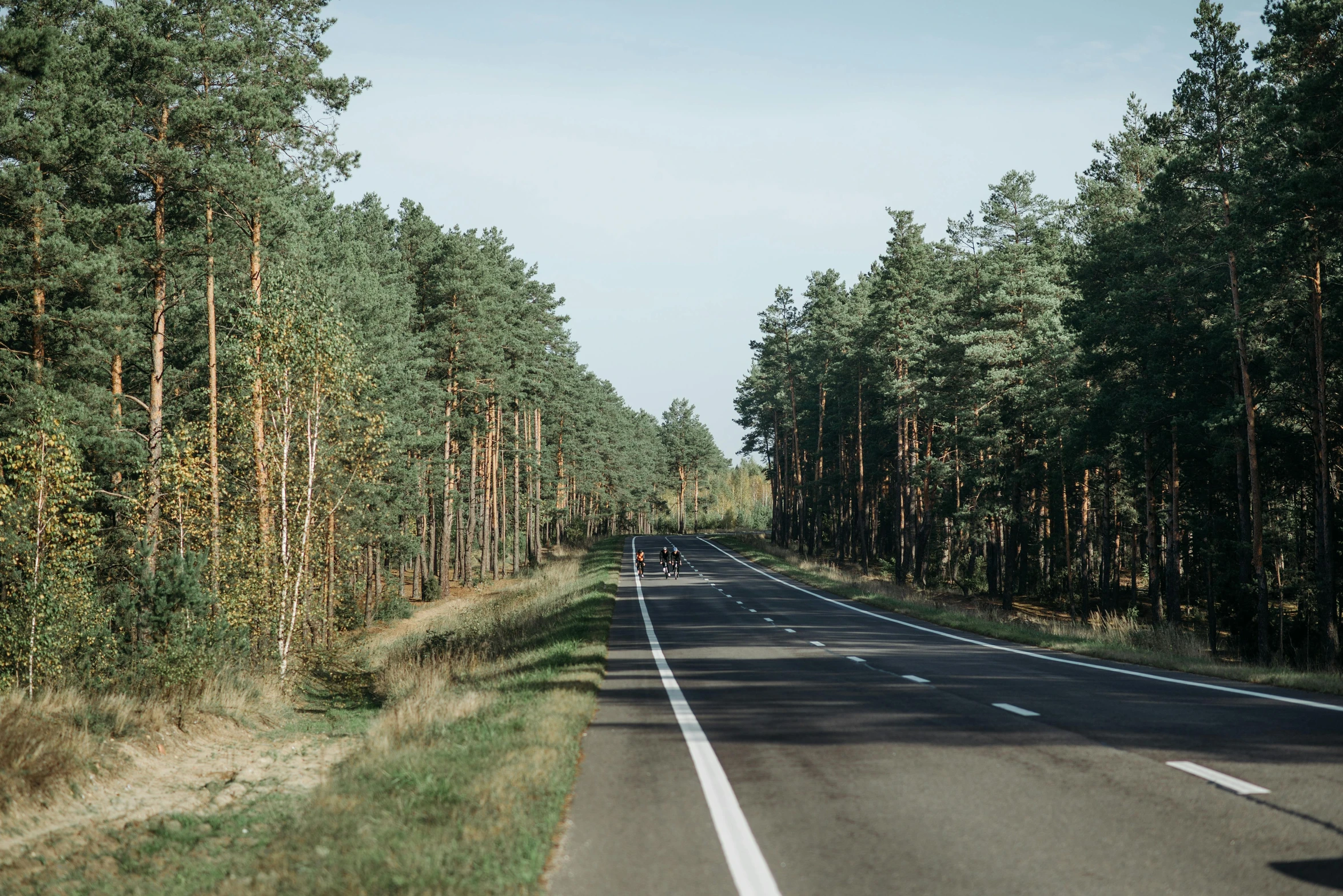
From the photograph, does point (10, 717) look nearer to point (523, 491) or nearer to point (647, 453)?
point (523, 491)

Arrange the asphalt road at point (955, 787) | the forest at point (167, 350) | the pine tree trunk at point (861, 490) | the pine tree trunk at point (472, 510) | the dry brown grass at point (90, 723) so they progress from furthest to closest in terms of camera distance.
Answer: the pine tree trunk at point (861, 490)
the pine tree trunk at point (472, 510)
the forest at point (167, 350)
the dry brown grass at point (90, 723)
the asphalt road at point (955, 787)

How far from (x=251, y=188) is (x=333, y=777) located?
18.5m

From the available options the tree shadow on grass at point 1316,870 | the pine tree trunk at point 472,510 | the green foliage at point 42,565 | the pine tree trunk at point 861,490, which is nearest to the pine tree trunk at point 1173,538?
the pine tree trunk at point 861,490

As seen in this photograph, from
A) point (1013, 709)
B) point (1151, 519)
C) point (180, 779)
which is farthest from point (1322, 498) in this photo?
point (180, 779)

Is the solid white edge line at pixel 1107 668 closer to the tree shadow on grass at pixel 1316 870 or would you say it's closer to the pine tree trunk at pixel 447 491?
the tree shadow on grass at pixel 1316 870

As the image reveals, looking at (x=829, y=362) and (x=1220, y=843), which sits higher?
(x=829, y=362)

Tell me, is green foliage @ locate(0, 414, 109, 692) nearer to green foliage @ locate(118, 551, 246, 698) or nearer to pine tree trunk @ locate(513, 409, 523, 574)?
green foliage @ locate(118, 551, 246, 698)

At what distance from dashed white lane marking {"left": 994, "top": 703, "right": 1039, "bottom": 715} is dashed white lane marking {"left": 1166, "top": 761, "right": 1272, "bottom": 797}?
10.5 ft

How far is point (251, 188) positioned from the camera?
80.5 ft

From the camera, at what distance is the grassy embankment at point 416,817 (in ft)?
20.1

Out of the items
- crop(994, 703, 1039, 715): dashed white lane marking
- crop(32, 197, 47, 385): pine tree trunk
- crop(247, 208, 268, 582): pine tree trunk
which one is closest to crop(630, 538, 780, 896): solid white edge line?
crop(994, 703, 1039, 715): dashed white lane marking

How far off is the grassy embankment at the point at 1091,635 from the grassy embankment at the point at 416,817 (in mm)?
9171

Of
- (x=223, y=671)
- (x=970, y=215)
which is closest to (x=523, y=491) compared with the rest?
(x=970, y=215)

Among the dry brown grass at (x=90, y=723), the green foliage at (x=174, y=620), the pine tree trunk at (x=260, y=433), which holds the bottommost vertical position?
the dry brown grass at (x=90, y=723)
